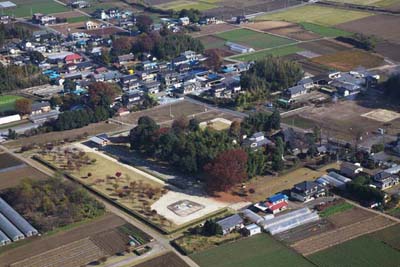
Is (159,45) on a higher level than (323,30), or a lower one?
higher

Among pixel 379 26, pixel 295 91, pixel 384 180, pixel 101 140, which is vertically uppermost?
pixel 379 26

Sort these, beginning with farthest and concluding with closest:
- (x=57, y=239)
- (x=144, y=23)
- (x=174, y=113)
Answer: (x=144, y=23) < (x=174, y=113) < (x=57, y=239)

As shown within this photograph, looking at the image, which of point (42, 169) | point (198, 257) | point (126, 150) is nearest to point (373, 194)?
point (198, 257)

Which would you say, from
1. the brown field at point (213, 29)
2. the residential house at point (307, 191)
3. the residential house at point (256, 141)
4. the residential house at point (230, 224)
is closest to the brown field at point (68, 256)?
the residential house at point (230, 224)

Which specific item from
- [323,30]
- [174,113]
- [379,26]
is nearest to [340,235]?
[174,113]

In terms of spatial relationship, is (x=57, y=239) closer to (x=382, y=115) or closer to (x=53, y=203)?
(x=53, y=203)

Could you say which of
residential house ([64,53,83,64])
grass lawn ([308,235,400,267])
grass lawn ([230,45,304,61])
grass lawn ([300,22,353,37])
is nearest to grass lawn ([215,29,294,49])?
grass lawn ([230,45,304,61])

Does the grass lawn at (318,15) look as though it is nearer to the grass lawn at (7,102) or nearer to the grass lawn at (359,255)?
the grass lawn at (7,102)
